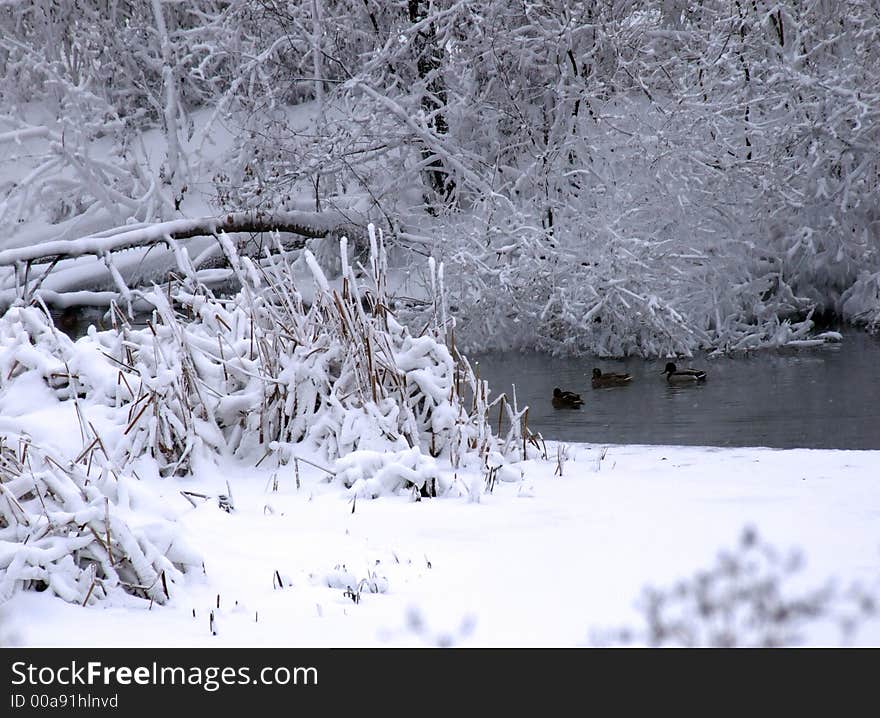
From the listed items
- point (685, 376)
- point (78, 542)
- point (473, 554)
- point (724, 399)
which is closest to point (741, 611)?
point (473, 554)

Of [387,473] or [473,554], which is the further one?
[387,473]

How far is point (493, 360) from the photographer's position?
1405 cm

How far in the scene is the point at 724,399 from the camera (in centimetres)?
1063

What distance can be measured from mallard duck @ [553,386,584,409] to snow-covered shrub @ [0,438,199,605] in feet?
23.0

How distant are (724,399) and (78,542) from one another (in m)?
7.99

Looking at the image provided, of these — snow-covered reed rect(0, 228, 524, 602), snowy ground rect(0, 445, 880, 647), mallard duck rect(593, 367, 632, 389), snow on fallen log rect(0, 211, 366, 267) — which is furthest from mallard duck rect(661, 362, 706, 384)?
snowy ground rect(0, 445, 880, 647)

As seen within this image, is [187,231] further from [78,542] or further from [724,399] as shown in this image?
[78,542]

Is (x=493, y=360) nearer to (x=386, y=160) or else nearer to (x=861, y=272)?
(x=386, y=160)

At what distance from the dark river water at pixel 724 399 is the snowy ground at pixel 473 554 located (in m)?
2.47

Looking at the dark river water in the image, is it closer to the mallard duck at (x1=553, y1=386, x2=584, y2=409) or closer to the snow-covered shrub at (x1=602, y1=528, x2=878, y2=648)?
the mallard duck at (x1=553, y1=386, x2=584, y2=409)

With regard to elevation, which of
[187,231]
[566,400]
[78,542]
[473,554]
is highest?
[187,231]

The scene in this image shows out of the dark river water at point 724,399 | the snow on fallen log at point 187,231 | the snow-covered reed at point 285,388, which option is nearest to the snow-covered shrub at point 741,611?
the snow-covered reed at point 285,388
